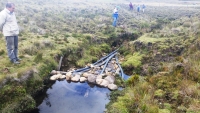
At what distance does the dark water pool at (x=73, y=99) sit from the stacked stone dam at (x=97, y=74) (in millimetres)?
331

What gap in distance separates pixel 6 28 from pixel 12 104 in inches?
142

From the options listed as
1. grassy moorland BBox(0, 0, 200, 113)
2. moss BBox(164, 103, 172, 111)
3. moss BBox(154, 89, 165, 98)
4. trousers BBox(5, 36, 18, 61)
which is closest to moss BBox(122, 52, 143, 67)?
grassy moorland BBox(0, 0, 200, 113)

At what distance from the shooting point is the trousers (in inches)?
385

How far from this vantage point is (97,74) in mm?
13234

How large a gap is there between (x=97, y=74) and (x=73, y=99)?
324 cm

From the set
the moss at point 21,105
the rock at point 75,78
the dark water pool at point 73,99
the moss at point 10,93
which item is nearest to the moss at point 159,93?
the dark water pool at point 73,99

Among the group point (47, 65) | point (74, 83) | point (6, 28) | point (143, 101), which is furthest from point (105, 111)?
point (6, 28)

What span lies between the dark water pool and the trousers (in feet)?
8.81

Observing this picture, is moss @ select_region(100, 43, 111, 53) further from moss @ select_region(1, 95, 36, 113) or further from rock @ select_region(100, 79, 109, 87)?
moss @ select_region(1, 95, 36, 113)

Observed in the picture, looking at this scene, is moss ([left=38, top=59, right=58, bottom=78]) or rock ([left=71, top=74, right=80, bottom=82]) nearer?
Result: moss ([left=38, top=59, right=58, bottom=78])

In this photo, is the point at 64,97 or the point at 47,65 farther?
the point at 47,65

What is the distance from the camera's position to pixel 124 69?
47.4 feet

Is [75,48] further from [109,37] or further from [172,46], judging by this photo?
[172,46]

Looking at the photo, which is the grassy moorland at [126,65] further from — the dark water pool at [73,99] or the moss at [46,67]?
the dark water pool at [73,99]
